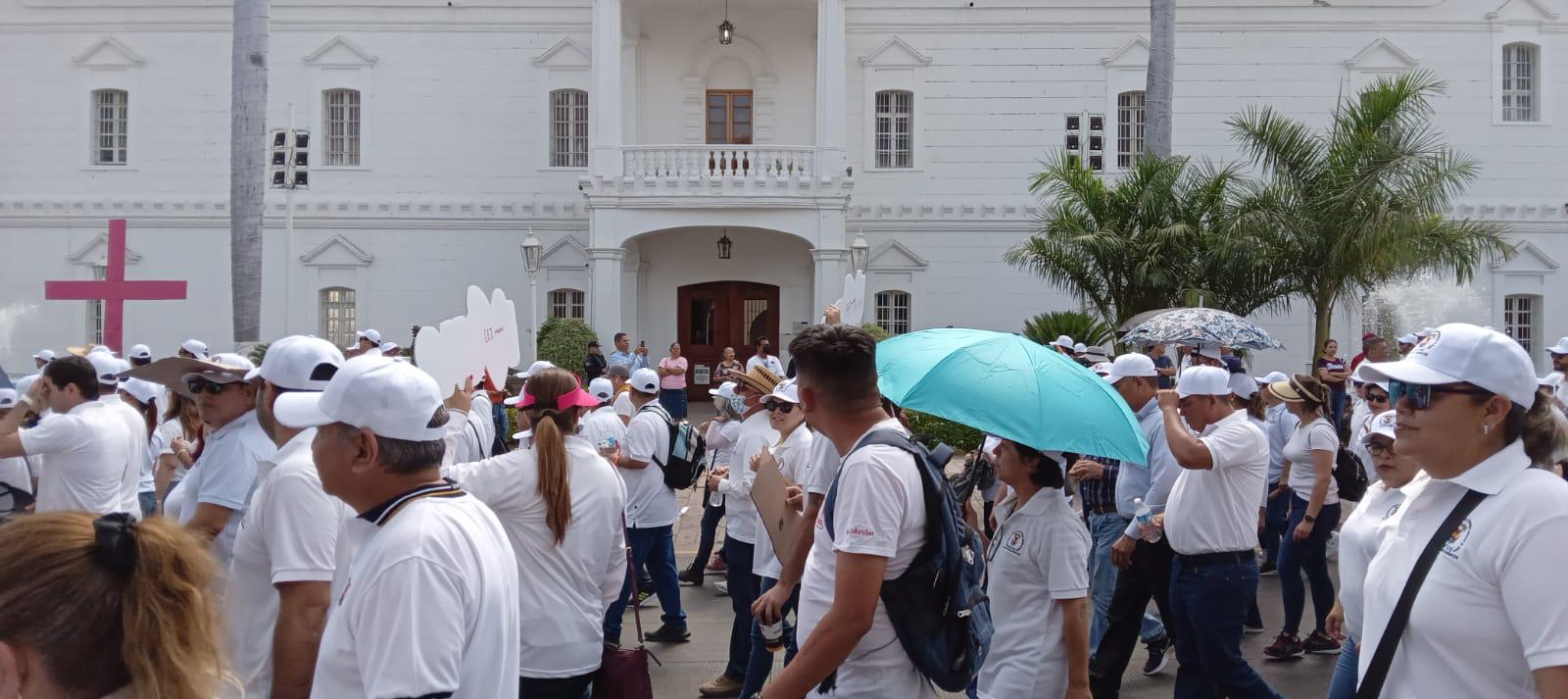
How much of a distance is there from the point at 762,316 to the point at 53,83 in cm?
1638

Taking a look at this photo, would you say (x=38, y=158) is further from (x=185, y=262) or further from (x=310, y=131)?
(x=310, y=131)

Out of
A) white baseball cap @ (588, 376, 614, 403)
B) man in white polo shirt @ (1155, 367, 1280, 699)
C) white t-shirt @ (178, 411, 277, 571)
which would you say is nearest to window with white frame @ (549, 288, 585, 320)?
white baseball cap @ (588, 376, 614, 403)

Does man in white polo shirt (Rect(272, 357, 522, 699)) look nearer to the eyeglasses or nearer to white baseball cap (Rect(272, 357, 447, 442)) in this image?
white baseball cap (Rect(272, 357, 447, 442))

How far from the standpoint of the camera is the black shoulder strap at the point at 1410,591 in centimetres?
273

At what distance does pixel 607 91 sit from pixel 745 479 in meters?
16.7

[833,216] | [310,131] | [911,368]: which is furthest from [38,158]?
[911,368]

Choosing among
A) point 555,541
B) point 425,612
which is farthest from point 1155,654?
point 425,612

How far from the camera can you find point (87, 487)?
6320mm

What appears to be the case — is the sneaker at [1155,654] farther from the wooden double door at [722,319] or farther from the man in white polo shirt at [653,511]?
the wooden double door at [722,319]

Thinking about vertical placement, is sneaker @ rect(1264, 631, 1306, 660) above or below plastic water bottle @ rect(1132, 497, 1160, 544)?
below

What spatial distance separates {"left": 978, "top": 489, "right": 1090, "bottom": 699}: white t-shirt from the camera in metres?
4.41

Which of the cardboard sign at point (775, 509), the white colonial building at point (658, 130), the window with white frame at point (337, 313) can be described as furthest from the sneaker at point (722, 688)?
the window with white frame at point (337, 313)

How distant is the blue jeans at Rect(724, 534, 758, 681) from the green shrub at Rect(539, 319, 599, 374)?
46.6 feet

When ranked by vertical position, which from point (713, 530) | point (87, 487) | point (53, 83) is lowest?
point (713, 530)
